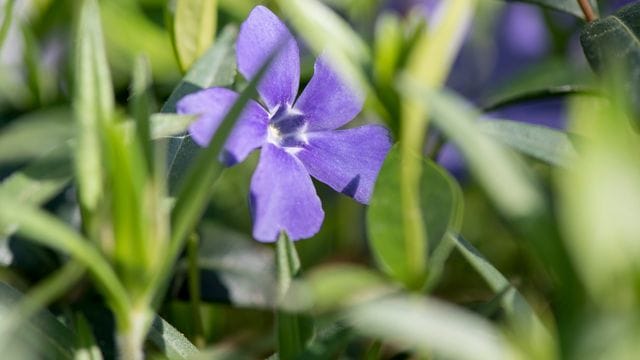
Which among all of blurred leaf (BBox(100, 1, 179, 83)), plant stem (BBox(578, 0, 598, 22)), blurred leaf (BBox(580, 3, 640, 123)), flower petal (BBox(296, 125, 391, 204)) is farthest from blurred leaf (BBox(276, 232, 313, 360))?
blurred leaf (BBox(100, 1, 179, 83))

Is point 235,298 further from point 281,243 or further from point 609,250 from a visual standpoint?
point 609,250

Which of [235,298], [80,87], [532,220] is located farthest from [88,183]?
[235,298]

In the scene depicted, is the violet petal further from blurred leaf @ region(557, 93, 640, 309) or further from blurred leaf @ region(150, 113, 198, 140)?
blurred leaf @ region(557, 93, 640, 309)

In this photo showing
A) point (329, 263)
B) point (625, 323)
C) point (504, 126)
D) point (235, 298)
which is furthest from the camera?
point (329, 263)

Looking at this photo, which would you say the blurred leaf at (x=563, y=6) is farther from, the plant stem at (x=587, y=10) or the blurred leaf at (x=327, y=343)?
the blurred leaf at (x=327, y=343)

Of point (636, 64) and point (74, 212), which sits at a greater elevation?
point (636, 64)

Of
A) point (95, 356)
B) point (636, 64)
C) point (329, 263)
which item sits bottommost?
point (329, 263)

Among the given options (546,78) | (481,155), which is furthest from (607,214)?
(546,78)

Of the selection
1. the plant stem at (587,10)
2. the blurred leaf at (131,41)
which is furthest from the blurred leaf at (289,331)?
the blurred leaf at (131,41)
